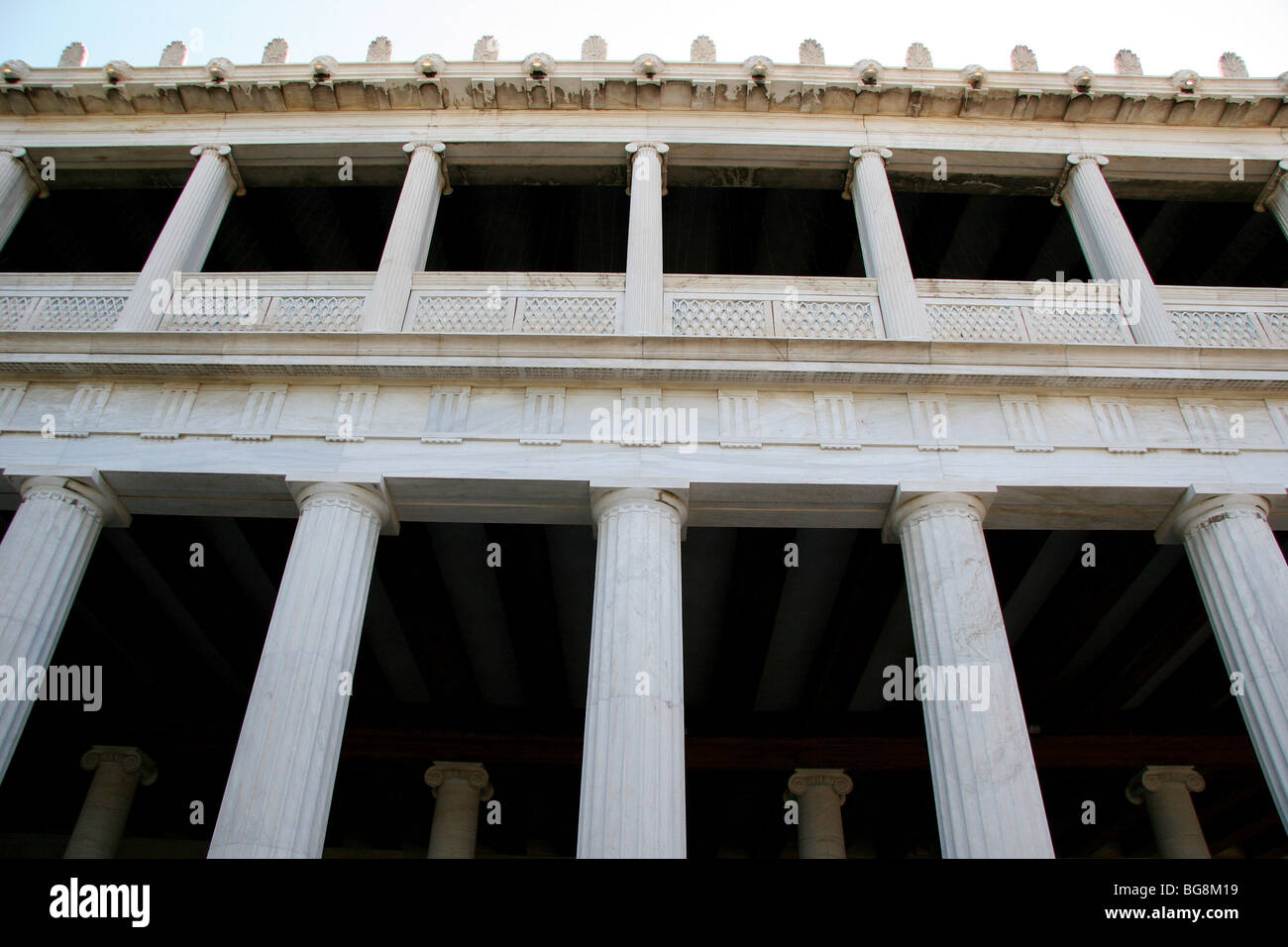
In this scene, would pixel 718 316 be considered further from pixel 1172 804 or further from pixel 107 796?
pixel 107 796

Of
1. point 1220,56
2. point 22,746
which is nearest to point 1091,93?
point 1220,56

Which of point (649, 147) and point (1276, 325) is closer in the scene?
point (1276, 325)

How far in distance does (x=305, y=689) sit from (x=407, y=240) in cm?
606

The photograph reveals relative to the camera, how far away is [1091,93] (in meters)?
13.0

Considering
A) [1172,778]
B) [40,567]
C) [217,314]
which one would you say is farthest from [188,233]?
[1172,778]

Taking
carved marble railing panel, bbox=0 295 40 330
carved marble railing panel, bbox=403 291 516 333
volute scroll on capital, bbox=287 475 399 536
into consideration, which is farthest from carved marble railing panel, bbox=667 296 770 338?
carved marble railing panel, bbox=0 295 40 330

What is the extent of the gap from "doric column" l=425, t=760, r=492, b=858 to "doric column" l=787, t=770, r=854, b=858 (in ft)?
17.0

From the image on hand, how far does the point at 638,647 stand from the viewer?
8.42 metres

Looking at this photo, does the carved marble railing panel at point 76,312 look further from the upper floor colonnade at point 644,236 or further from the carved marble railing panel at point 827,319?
the carved marble railing panel at point 827,319

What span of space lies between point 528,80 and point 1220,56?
10647 mm

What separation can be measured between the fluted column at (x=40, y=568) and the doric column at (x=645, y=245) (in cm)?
623

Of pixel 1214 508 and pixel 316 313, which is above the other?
pixel 316 313

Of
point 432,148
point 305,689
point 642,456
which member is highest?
point 432,148

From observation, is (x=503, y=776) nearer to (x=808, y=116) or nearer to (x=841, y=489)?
(x=841, y=489)
